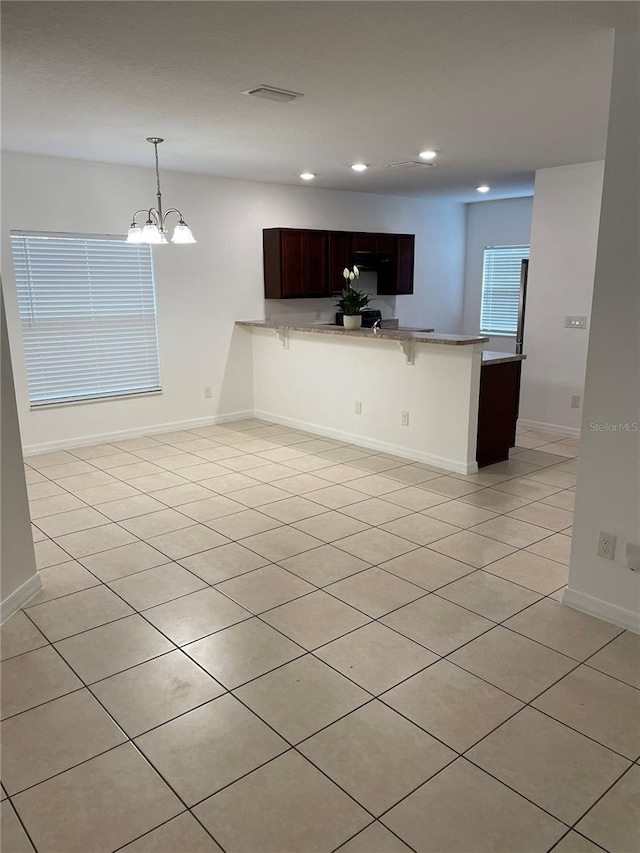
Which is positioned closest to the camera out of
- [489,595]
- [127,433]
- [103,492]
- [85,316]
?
[489,595]

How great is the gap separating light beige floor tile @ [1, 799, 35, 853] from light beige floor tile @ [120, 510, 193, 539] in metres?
2.01

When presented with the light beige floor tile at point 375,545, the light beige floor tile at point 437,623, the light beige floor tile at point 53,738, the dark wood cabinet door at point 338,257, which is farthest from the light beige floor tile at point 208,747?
the dark wood cabinet door at point 338,257

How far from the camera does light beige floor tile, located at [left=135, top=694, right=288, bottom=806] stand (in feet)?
6.35

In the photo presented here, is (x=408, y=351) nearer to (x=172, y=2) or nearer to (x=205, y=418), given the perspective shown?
(x=205, y=418)

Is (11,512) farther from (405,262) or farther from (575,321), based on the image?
(405,262)

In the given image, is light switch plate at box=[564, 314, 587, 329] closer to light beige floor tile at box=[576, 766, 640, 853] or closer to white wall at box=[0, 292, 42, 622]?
light beige floor tile at box=[576, 766, 640, 853]

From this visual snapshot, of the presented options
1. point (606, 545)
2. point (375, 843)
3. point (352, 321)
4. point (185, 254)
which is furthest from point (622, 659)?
point (185, 254)

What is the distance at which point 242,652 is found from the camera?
102 inches

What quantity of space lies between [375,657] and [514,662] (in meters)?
0.56

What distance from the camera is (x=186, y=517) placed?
13.4ft

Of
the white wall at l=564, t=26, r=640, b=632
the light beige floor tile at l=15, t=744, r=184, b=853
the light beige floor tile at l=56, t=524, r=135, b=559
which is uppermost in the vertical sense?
the white wall at l=564, t=26, r=640, b=632

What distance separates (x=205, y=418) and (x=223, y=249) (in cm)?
176

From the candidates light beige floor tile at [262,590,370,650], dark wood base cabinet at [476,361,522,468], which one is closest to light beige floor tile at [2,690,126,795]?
light beige floor tile at [262,590,370,650]

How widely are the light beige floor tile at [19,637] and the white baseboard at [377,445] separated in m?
3.27
